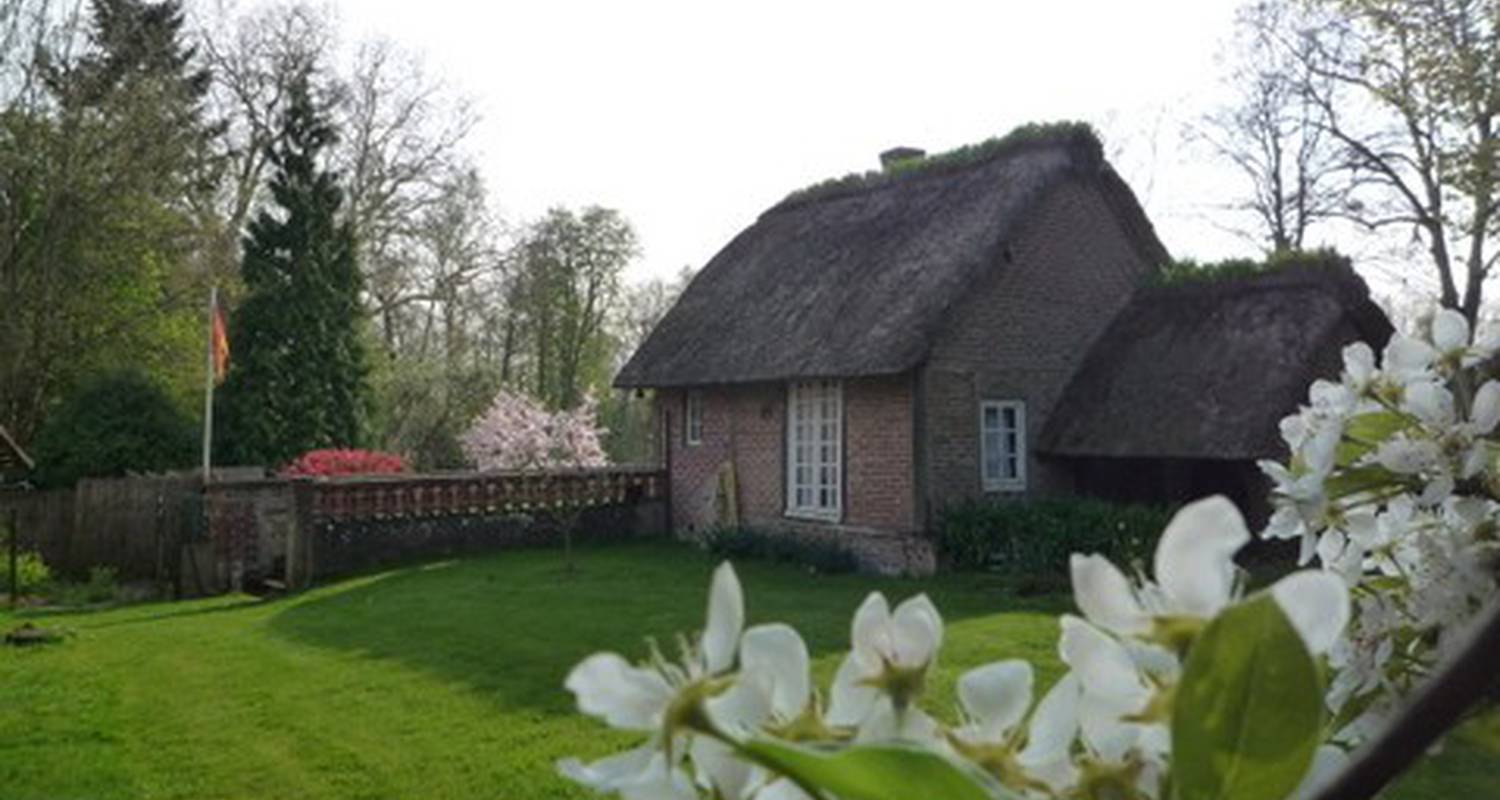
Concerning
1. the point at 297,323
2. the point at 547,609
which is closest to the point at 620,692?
the point at 547,609

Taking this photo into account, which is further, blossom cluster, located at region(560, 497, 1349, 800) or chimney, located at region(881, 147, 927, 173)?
chimney, located at region(881, 147, 927, 173)

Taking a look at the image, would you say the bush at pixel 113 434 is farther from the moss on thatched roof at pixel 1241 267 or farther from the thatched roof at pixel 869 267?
the moss on thatched roof at pixel 1241 267

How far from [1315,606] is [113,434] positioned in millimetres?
22989

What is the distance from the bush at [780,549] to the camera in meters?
16.0

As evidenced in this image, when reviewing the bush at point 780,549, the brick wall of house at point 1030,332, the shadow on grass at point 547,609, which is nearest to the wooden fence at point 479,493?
the shadow on grass at point 547,609

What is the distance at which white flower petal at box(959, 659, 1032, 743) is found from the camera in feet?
1.97

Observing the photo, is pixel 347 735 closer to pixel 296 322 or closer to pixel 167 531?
pixel 167 531

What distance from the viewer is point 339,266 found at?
2644cm

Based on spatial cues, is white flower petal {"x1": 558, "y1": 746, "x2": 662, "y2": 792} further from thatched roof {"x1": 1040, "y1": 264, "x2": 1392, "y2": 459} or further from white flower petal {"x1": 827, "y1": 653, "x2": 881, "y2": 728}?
thatched roof {"x1": 1040, "y1": 264, "x2": 1392, "y2": 459}

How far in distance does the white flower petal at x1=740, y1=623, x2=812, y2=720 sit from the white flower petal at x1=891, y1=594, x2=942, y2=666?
2.0 inches

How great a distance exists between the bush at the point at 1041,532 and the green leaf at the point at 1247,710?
13.6m

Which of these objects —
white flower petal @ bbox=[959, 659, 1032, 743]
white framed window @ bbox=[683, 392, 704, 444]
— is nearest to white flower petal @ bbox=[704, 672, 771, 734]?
white flower petal @ bbox=[959, 659, 1032, 743]

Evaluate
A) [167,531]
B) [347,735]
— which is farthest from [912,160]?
[347,735]

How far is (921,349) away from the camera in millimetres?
15039
